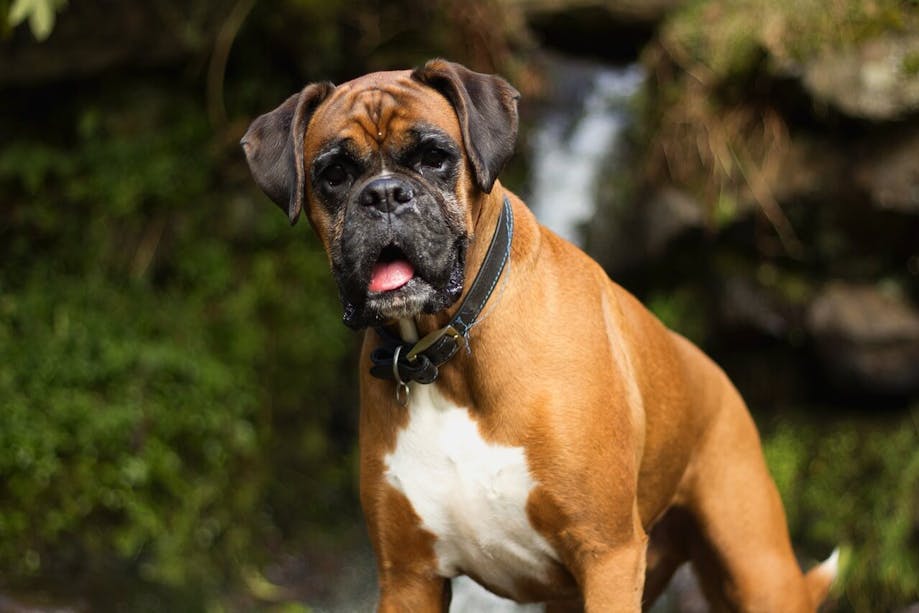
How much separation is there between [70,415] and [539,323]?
3.21 m

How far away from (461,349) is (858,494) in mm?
3257

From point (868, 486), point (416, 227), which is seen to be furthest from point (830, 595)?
point (416, 227)

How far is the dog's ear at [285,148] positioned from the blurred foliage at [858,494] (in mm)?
3481

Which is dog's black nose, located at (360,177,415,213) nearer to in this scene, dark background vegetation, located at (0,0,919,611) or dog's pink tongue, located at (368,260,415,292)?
dog's pink tongue, located at (368,260,415,292)

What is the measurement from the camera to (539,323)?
3258 millimetres

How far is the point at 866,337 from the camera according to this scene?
5836mm

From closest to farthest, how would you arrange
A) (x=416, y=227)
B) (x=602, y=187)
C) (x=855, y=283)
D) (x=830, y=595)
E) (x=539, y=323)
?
1. (x=416, y=227)
2. (x=539, y=323)
3. (x=830, y=595)
4. (x=855, y=283)
5. (x=602, y=187)

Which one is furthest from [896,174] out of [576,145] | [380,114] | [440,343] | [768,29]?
[380,114]

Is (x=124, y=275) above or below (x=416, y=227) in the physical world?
below

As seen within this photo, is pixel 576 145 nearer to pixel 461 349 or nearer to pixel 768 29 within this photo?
pixel 768 29

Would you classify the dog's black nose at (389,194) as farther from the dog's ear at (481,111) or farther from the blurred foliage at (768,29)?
the blurred foliage at (768,29)

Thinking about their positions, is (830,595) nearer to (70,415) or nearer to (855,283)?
(855,283)

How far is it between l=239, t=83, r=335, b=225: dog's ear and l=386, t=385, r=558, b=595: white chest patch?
599 millimetres

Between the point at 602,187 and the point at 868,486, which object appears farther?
the point at 602,187
